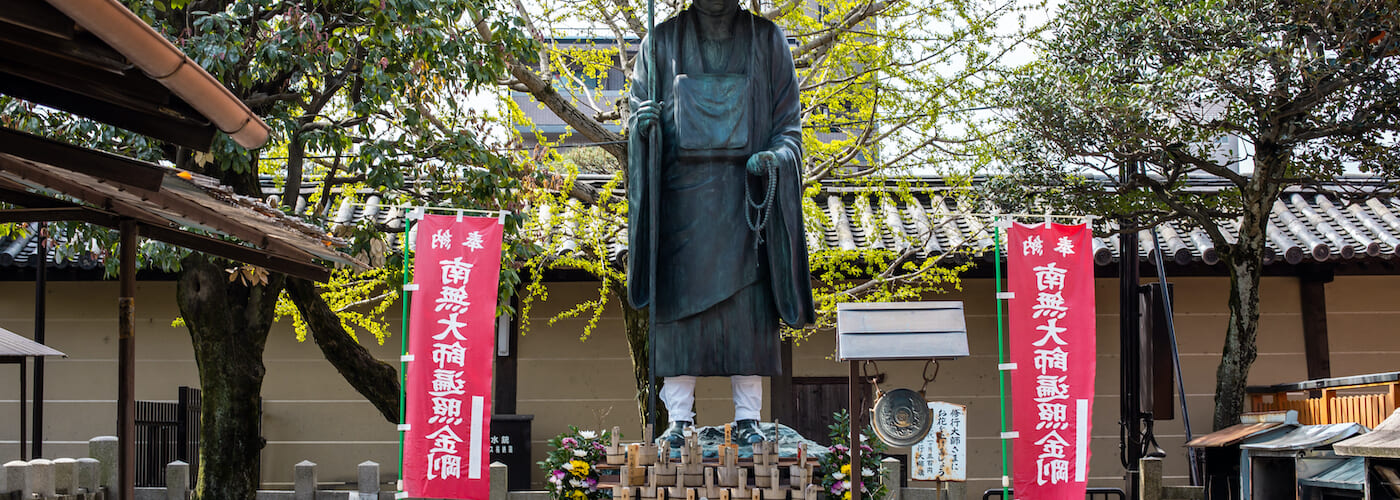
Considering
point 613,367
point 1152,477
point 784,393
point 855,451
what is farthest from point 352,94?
point 1152,477

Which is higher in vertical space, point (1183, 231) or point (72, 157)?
point (1183, 231)

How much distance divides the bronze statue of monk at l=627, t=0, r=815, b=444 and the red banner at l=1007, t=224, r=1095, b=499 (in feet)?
9.36

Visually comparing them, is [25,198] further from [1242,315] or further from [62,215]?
[1242,315]

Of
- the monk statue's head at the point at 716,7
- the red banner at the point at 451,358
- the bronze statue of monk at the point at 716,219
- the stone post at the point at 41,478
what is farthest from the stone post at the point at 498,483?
the monk statue's head at the point at 716,7

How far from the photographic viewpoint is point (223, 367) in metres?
9.11

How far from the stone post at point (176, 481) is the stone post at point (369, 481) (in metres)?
1.38

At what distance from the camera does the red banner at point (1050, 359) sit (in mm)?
8602

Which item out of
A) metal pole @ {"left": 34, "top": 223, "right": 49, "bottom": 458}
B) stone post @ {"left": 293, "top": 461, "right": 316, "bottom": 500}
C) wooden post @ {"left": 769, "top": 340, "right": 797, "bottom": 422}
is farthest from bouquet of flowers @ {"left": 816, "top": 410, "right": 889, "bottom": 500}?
metal pole @ {"left": 34, "top": 223, "right": 49, "bottom": 458}

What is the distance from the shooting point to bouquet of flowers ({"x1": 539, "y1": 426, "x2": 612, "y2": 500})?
6.65 metres

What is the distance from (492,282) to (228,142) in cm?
197

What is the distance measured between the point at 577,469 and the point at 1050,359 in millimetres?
3852

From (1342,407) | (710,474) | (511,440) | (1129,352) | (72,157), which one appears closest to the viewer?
(72,157)

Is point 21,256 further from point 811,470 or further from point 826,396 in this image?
point 811,470

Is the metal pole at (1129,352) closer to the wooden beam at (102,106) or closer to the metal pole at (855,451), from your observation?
the metal pole at (855,451)
